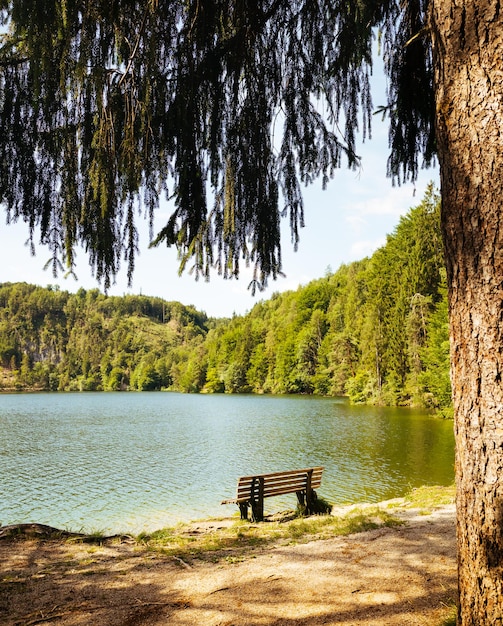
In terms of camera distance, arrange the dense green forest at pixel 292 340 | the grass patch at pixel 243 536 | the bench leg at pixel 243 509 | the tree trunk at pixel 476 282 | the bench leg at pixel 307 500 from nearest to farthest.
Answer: the tree trunk at pixel 476 282, the grass patch at pixel 243 536, the bench leg at pixel 243 509, the bench leg at pixel 307 500, the dense green forest at pixel 292 340

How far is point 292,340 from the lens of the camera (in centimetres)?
7625

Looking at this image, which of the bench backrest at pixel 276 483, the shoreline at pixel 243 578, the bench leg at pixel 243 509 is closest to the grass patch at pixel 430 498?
the shoreline at pixel 243 578

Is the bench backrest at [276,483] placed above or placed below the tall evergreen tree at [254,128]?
below

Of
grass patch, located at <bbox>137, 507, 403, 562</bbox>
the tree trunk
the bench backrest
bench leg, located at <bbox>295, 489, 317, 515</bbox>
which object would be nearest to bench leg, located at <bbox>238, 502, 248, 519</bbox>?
the bench backrest

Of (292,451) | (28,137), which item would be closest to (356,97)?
(28,137)

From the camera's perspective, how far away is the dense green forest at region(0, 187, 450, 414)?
129 feet

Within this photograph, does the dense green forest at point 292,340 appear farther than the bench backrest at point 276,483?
Yes

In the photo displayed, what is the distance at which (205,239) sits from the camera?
3645 mm

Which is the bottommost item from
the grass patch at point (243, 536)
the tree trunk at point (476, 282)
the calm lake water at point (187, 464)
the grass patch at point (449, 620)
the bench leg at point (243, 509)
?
the calm lake water at point (187, 464)

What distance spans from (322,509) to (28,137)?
9148mm

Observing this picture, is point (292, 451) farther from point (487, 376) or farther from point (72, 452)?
point (487, 376)

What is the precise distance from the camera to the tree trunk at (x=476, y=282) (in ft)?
6.30

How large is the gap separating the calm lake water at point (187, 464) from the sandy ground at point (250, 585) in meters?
5.12

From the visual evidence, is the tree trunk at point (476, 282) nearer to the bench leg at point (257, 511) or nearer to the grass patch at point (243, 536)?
the grass patch at point (243, 536)
